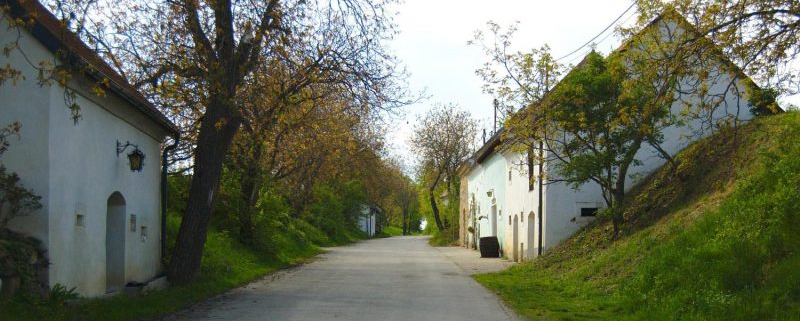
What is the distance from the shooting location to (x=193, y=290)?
580 inches

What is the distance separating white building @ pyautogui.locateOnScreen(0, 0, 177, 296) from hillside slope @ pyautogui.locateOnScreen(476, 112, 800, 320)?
7.35 m

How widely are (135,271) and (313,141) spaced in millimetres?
8006

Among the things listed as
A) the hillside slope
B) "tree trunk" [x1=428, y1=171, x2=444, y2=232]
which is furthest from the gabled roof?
"tree trunk" [x1=428, y1=171, x2=444, y2=232]

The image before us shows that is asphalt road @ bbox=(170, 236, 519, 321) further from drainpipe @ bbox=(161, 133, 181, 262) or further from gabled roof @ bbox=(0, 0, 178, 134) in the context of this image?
gabled roof @ bbox=(0, 0, 178, 134)

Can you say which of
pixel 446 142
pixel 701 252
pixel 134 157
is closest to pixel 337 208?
pixel 446 142

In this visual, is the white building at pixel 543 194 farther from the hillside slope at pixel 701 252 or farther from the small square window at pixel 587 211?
the hillside slope at pixel 701 252

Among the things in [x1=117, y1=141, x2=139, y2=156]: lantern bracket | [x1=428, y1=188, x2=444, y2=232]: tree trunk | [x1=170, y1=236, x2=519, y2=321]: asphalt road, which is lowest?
[x1=170, y1=236, x2=519, y2=321]: asphalt road

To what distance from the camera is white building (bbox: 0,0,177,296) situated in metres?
10.5

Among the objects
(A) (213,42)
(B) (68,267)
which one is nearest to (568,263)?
(A) (213,42)

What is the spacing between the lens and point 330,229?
51.8 metres

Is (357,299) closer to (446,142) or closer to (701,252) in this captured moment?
(701,252)

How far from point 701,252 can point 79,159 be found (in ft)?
33.0

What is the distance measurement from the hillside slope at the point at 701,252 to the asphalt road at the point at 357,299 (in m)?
0.89

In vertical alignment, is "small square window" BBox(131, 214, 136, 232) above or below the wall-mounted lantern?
below
